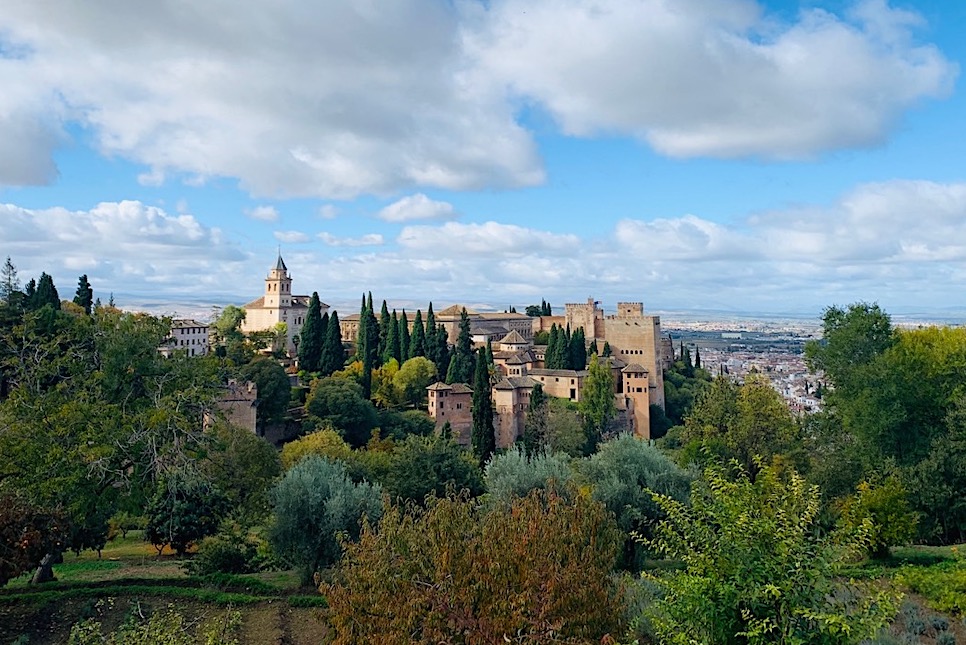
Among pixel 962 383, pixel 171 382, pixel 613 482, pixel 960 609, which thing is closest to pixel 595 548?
pixel 613 482

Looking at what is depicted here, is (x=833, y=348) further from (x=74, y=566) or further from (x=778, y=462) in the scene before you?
(x=74, y=566)

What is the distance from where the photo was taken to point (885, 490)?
17938 millimetres

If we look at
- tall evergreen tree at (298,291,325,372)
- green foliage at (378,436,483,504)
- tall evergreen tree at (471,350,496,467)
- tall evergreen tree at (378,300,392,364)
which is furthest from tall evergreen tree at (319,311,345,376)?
green foliage at (378,436,483,504)

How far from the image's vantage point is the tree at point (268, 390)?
39406mm

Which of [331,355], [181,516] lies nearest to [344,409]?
[331,355]

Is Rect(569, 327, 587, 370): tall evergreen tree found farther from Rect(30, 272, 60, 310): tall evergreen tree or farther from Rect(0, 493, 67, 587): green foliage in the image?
Rect(0, 493, 67, 587): green foliage

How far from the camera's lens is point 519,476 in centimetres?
1639

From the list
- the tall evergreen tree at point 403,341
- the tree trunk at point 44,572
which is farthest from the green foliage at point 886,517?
the tall evergreen tree at point 403,341

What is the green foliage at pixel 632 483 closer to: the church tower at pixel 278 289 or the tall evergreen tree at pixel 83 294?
the tall evergreen tree at pixel 83 294

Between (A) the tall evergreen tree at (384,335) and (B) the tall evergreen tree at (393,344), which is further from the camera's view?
(A) the tall evergreen tree at (384,335)

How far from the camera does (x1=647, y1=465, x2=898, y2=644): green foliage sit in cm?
598

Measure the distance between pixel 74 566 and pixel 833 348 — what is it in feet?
88.2

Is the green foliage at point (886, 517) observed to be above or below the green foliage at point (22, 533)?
below

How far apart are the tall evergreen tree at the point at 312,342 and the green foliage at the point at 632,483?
3525cm
